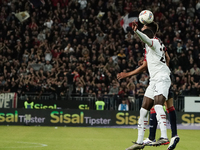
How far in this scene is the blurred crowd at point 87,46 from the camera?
70.1ft

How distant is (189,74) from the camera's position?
71.9 feet

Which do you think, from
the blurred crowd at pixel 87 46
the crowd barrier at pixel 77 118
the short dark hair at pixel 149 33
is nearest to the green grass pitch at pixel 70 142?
the short dark hair at pixel 149 33

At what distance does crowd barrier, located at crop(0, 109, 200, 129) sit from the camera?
64.6ft

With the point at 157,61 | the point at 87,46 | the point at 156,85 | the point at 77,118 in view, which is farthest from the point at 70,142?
the point at 87,46

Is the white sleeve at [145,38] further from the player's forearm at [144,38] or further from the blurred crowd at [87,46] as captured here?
→ the blurred crowd at [87,46]

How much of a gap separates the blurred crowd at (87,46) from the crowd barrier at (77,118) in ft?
4.23

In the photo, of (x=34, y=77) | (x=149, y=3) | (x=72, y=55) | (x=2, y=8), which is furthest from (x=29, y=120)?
(x=149, y=3)

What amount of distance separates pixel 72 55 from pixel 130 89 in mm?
4248

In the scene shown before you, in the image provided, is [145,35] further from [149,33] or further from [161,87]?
[161,87]

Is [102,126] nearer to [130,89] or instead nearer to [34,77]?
[130,89]

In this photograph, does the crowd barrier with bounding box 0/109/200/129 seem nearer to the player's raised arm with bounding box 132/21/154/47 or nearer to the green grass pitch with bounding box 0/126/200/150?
A: the green grass pitch with bounding box 0/126/200/150

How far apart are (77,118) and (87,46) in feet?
18.6

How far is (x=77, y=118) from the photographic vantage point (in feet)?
65.0

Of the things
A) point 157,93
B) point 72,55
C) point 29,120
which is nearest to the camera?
point 157,93
